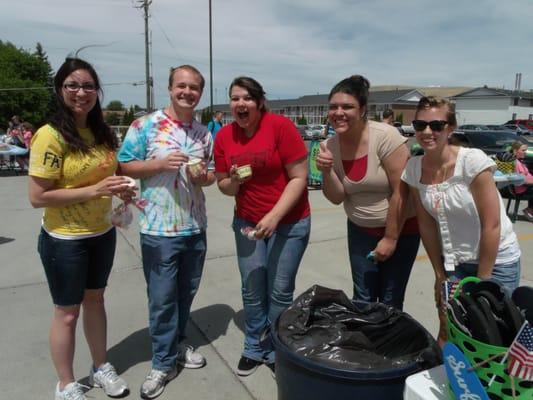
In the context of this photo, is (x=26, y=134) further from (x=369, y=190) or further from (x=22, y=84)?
(x=22, y=84)

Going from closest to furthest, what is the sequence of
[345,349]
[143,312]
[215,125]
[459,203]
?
[345,349]
[459,203]
[143,312]
[215,125]

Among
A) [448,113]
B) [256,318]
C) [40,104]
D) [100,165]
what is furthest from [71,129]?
[40,104]

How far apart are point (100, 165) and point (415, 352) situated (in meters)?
1.86

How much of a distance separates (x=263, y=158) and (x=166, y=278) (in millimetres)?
947

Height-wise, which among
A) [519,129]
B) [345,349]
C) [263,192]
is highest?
[519,129]

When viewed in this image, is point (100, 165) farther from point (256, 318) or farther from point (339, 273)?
point (339, 273)

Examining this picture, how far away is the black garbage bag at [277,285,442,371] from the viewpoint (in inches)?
66.4

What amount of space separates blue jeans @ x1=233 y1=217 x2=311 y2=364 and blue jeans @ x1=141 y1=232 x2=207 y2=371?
1.10 ft

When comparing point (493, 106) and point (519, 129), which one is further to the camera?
point (493, 106)

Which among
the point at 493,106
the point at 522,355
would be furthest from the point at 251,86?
the point at 493,106

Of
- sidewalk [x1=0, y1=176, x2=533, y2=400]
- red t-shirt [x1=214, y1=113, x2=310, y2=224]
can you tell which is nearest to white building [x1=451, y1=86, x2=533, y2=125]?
sidewalk [x1=0, y1=176, x2=533, y2=400]

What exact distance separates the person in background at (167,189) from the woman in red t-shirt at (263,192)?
0.65ft

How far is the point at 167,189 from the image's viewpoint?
2.50 metres

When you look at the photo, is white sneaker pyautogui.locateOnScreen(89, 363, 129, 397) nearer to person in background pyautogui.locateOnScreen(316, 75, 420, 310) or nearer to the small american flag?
person in background pyautogui.locateOnScreen(316, 75, 420, 310)
